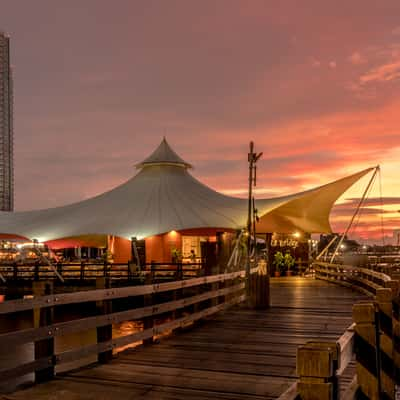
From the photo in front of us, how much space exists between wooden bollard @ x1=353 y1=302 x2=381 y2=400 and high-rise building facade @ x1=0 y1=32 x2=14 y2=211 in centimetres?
13849

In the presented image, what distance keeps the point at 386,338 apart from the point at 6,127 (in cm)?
14499

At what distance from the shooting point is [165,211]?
3338 centimetres

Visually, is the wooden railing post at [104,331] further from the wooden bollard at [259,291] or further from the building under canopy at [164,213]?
the building under canopy at [164,213]

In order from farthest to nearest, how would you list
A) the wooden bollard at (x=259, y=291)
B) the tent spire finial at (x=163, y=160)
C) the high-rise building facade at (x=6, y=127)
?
the high-rise building facade at (x=6, y=127) < the tent spire finial at (x=163, y=160) < the wooden bollard at (x=259, y=291)

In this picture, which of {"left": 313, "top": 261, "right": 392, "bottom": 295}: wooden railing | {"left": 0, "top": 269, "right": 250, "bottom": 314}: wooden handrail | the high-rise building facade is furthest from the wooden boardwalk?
the high-rise building facade

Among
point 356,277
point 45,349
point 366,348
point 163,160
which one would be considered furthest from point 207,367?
point 163,160

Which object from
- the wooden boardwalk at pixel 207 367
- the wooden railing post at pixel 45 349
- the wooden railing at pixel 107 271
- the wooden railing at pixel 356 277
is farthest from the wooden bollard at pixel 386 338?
the wooden railing at pixel 107 271

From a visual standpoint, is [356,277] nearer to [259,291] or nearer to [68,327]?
[259,291]

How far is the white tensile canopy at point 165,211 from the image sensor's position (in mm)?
31969

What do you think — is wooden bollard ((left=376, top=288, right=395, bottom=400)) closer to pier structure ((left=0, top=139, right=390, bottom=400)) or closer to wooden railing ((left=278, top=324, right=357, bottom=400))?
pier structure ((left=0, top=139, right=390, bottom=400))

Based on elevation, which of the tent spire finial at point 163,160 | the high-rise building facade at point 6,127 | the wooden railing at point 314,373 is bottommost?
the wooden railing at point 314,373

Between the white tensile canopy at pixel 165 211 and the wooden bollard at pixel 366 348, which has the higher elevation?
the white tensile canopy at pixel 165 211

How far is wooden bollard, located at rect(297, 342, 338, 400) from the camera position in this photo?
278cm

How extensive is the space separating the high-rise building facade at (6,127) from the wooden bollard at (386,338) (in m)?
137
